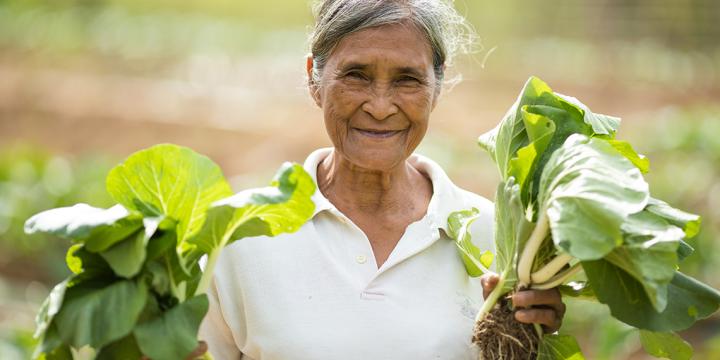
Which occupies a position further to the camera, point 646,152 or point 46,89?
point 46,89

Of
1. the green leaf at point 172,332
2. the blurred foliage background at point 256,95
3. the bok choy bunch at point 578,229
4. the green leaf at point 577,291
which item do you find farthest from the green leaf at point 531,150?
the blurred foliage background at point 256,95

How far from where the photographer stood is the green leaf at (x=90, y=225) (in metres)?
2.08

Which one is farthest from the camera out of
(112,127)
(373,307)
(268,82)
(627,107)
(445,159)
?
(268,82)

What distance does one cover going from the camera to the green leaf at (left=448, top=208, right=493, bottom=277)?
2588mm

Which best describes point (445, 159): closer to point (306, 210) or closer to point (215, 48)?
point (306, 210)

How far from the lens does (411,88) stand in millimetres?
2615

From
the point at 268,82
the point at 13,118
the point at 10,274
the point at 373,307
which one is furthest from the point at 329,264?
the point at 268,82

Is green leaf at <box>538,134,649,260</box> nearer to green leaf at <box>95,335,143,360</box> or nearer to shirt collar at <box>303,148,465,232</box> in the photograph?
shirt collar at <box>303,148,465,232</box>

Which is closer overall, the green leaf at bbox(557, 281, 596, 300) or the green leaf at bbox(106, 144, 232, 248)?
the green leaf at bbox(106, 144, 232, 248)

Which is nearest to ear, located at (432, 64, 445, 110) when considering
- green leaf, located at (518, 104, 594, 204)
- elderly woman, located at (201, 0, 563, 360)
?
elderly woman, located at (201, 0, 563, 360)

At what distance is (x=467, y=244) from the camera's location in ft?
8.54

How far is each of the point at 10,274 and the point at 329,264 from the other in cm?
584

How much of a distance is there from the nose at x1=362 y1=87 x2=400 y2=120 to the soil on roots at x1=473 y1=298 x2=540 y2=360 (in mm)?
539

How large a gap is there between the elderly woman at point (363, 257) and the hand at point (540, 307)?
11cm
